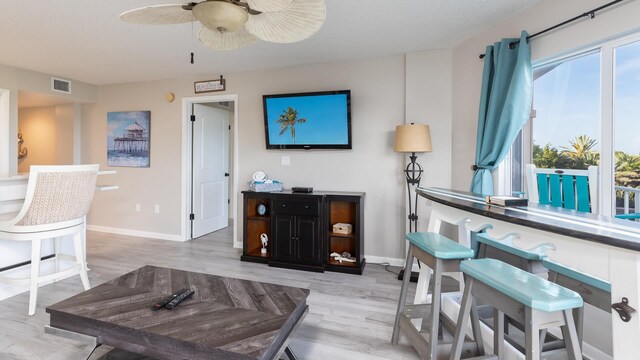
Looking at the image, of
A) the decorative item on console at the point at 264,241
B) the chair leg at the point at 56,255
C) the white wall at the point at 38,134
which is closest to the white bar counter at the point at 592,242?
the decorative item on console at the point at 264,241

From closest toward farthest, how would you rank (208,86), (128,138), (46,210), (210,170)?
(46,210), (208,86), (128,138), (210,170)

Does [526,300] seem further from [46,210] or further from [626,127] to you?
[46,210]

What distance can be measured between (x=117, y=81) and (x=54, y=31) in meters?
1.85

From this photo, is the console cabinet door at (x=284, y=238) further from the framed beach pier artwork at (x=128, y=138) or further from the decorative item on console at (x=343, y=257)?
the framed beach pier artwork at (x=128, y=138)

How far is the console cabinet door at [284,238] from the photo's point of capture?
3287 mm

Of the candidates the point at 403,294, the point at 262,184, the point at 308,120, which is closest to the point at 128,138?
the point at 262,184

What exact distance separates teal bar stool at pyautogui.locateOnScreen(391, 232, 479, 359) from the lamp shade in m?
1.26

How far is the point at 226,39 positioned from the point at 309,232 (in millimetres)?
2039

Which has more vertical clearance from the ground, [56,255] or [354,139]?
[354,139]

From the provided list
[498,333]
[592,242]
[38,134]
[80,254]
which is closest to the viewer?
[592,242]

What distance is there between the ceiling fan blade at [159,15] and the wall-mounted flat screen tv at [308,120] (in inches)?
78.0

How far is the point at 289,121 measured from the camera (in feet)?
11.9

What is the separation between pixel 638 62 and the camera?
5.64ft

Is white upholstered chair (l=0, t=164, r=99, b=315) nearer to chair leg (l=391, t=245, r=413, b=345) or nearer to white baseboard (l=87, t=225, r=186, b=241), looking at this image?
white baseboard (l=87, t=225, r=186, b=241)
